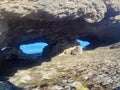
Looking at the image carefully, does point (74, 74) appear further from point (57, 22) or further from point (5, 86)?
point (57, 22)

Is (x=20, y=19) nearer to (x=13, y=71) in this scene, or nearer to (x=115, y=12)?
(x=13, y=71)

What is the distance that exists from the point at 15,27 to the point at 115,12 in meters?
3.48

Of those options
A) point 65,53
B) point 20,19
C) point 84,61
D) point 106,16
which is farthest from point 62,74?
point 106,16

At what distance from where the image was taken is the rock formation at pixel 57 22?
610 cm

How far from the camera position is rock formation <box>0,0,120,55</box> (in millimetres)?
6103

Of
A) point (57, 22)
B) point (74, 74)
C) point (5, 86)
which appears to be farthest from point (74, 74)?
point (57, 22)

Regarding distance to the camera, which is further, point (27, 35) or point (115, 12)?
point (115, 12)

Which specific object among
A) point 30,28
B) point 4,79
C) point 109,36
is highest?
point 30,28

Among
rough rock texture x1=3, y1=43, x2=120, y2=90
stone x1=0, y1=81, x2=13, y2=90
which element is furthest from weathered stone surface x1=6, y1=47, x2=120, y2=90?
stone x1=0, y1=81, x2=13, y2=90

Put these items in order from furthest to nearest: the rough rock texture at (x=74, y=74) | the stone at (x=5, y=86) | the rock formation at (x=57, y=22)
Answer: the rock formation at (x=57, y=22) < the stone at (x=5, y=86) < the rough rock texture at (x=74, y=74)

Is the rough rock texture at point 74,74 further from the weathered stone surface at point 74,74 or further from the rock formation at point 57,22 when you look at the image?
the rock formation at point 57,22

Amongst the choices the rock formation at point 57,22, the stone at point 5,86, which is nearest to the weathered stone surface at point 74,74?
the stone at point 5,86

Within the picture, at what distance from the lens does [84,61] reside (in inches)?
287

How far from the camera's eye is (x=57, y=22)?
7.72 metres
